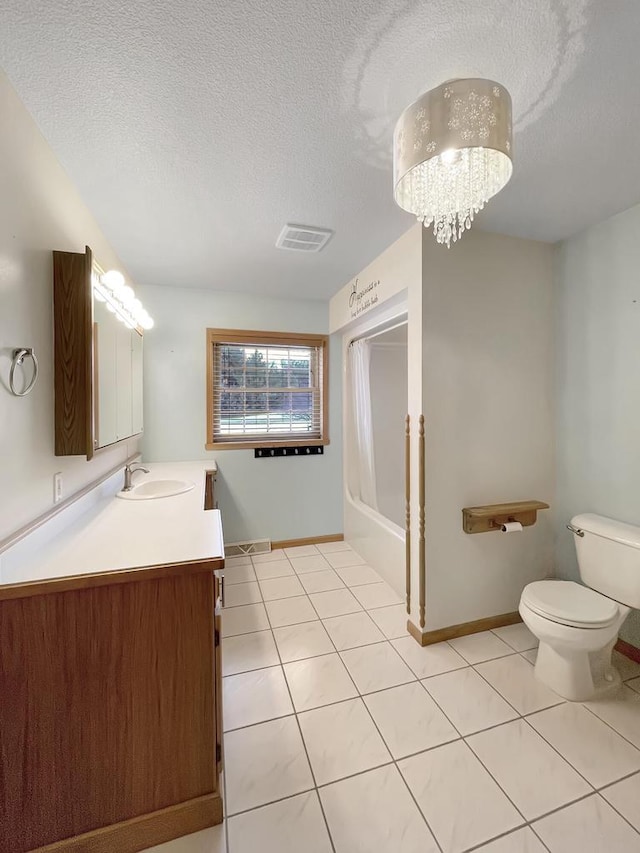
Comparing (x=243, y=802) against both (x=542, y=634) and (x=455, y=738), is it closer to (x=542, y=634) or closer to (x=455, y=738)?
(x=455, y=738)

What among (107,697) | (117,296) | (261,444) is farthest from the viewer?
(261,444)

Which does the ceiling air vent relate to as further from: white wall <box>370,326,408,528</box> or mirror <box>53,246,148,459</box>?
white wall <box>370,326,408,528</box>

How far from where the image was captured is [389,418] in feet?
11.2

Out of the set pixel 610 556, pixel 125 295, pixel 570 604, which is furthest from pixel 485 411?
pixel 125 295

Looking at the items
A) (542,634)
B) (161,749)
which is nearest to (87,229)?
(161,749)

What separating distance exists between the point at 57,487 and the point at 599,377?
2819 millimetres

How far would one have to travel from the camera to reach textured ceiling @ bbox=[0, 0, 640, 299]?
0.93 meters

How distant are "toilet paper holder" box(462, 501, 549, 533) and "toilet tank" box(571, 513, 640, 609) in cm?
22

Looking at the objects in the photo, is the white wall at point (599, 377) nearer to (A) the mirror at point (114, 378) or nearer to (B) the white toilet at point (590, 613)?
(B) the white toilet at point (590, 613)

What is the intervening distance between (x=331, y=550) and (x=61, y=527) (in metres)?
2.36

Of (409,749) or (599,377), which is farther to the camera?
(599,377)

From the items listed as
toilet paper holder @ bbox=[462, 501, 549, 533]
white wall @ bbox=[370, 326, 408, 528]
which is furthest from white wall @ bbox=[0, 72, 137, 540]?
white wall @ bbox=[370, 326, 408, 528]

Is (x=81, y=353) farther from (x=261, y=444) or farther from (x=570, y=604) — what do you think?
(x=570, y=604)

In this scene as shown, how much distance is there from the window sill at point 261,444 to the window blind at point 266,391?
4 centimetres
